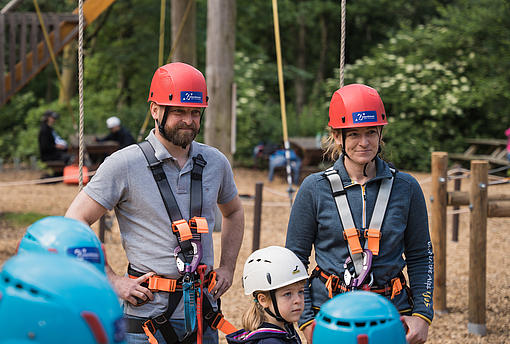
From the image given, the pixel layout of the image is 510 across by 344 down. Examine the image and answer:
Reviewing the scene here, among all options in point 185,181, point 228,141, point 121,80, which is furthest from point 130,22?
point 185,181

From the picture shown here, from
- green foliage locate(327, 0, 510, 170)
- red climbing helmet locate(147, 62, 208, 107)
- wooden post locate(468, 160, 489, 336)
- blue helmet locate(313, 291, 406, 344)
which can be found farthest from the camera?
green foliage locate(327, 0, 510, 170)

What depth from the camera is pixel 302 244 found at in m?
3.23

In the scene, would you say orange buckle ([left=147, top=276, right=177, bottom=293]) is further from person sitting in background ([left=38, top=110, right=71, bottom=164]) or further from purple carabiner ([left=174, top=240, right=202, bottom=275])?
person sitting in background ([left=38, top=110, right=71, bottom=164])

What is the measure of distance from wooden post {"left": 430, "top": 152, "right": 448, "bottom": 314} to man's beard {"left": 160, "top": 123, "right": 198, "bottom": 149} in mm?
4192

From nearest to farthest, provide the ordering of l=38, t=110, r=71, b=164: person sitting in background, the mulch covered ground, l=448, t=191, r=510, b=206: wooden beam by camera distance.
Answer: the mulch covered ground, l=448, t=191, r=510, b=206: wooden beam, l=38, t=110, r=71, b=164: person sitting in background

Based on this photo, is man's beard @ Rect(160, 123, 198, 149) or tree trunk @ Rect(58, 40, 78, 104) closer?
man's beard @ Rect(160, 123, 198, 149)

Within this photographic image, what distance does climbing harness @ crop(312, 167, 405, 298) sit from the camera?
3035mm

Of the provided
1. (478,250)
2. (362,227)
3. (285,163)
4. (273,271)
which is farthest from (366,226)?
(285,163)

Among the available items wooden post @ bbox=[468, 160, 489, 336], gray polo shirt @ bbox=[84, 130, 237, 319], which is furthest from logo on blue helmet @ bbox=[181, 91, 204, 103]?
wooden post @ bbox=[468, 160, 489, 336]

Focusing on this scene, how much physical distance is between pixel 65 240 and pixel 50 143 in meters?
14.9

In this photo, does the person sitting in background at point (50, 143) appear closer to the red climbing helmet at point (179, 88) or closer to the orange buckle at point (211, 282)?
the red climbing helmet at point (179, 88)

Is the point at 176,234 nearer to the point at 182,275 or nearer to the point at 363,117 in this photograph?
the point at 182,275

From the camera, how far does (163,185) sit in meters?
3.14

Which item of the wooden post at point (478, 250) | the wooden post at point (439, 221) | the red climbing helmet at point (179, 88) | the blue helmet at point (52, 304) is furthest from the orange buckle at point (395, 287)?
the wooden post at point (439, 221)
